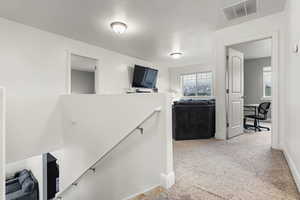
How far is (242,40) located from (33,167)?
696cm

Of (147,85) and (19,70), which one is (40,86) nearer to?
(19,70)

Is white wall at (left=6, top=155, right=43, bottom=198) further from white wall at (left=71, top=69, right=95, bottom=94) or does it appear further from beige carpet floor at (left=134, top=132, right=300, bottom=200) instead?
beige carpet floor at (left=134, top=132, right=300, bottom=200)

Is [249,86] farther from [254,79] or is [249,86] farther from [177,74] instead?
[177,74]

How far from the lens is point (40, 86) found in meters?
3.29

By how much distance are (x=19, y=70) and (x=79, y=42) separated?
1526mm

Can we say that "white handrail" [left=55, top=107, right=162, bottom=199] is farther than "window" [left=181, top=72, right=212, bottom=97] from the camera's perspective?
No

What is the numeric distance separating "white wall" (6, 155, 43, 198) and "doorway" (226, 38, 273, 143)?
5353 millimetres

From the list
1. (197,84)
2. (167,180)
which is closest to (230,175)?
(167,180)

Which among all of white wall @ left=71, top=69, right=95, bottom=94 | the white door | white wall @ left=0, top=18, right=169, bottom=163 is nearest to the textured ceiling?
white wall @ left=0, top=18, right=169, bottom=163

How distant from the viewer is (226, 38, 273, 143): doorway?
345 centimetres

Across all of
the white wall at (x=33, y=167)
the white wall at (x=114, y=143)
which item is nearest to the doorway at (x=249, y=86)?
the white wall at (x=114, y=143)

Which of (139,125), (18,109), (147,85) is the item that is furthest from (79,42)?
(139,125)

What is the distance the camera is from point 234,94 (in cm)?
357

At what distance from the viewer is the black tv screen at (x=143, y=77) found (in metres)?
5.34
